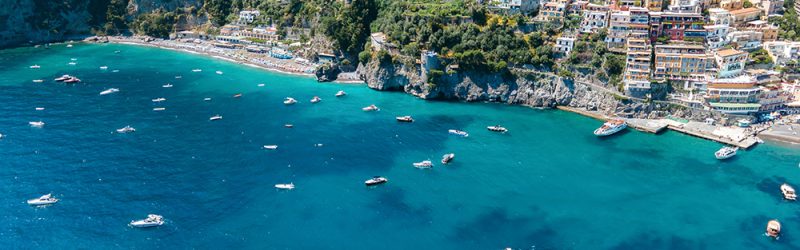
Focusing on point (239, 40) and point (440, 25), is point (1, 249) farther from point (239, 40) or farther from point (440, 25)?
point (239, 40)

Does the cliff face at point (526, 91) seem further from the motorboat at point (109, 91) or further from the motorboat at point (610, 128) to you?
the motorboat at point (109, 91)

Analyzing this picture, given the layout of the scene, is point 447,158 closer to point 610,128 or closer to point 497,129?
point 497,129

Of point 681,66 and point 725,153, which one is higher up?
point 681,66

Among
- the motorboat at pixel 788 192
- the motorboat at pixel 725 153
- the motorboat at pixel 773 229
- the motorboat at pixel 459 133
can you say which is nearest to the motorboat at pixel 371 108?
the motorboat at pixel 459 133

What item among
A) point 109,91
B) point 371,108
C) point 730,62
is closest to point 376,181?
point 371,108

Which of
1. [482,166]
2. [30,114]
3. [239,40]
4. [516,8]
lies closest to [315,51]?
[239,40]

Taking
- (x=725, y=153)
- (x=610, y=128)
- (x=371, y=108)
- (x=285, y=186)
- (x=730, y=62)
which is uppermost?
(x=730, y=62)

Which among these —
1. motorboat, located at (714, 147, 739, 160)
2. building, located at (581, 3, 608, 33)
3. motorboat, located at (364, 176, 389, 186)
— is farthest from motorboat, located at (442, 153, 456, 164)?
building, located at (581, 3, 608, 33)
